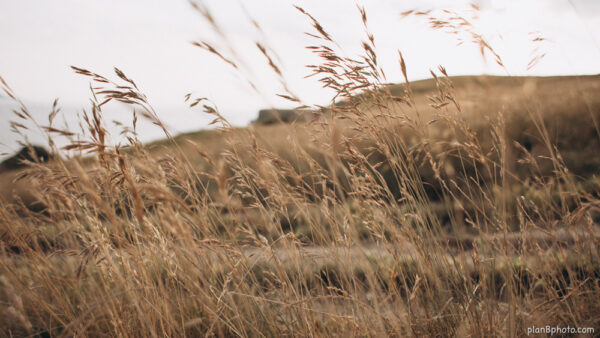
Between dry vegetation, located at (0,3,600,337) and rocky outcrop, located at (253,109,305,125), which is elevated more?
rocky outcrop, located at (253,109,305,125)

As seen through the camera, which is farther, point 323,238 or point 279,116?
point 323,238

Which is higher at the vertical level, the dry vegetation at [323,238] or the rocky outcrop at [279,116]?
the rocky outcrop at [279,116]

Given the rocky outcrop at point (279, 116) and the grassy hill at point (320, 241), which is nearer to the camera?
the grassy hill at point (320, 241)

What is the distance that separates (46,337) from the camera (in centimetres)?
234

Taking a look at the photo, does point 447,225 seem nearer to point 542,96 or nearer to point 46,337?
point 46,337

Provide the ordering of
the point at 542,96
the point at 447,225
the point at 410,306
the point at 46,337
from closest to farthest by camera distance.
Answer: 1. the point at 410,306
2. the point at 46,337
3. the point at 447,225
4. the point at 542,96

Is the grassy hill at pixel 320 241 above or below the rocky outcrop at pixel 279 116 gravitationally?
below

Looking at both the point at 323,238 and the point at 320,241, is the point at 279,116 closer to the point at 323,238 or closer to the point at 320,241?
the point at 323,238

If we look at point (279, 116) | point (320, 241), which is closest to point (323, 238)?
point (320, 241)

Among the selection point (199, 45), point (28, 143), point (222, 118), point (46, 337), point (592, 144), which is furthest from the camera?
point (592, 144)

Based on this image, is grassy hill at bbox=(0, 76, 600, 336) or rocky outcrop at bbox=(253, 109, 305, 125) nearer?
grassy hill at bbox=(0, 76, 600, 336)

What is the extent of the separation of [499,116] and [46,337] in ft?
11.1

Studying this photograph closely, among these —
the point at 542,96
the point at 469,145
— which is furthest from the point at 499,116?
the point at 542,96

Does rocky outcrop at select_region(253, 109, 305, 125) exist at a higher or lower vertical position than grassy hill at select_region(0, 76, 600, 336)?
higher
